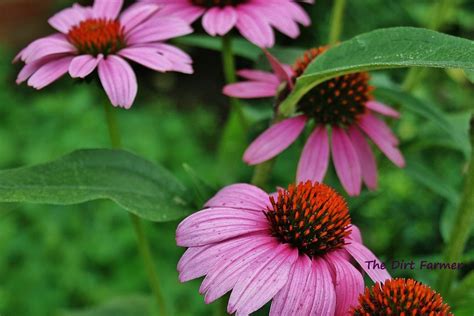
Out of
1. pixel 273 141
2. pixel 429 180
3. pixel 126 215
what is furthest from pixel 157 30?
pixel 126 215

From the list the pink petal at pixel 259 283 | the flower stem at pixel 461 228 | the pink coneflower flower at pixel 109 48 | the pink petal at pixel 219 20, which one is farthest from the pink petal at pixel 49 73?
the flower stem at pixel 461 228

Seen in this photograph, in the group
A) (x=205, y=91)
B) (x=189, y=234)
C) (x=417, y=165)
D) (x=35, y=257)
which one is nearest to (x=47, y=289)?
(x=35, y=257)

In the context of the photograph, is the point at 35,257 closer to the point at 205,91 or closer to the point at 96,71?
the point at 96,71

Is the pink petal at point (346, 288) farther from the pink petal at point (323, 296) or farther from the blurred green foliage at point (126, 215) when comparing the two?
the blurred green foliage at point (126, 215)

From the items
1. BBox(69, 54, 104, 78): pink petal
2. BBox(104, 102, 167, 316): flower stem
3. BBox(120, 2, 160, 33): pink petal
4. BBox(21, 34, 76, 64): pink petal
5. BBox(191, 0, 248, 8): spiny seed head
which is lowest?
BBox(104, 102, 167, 316): flower stem

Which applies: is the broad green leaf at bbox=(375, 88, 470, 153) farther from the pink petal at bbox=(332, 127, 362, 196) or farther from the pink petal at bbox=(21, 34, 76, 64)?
the pink petal at bbox=(21, 34, 76, 64)

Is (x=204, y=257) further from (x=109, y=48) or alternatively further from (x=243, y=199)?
(x=109, y=48)

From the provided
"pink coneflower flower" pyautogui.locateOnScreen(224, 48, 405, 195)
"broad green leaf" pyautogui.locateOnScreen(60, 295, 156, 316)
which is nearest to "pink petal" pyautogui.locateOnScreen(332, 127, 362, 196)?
"pink coneflower flower" pyautogui.locateOnScreen(224, 48, 405, 195)
